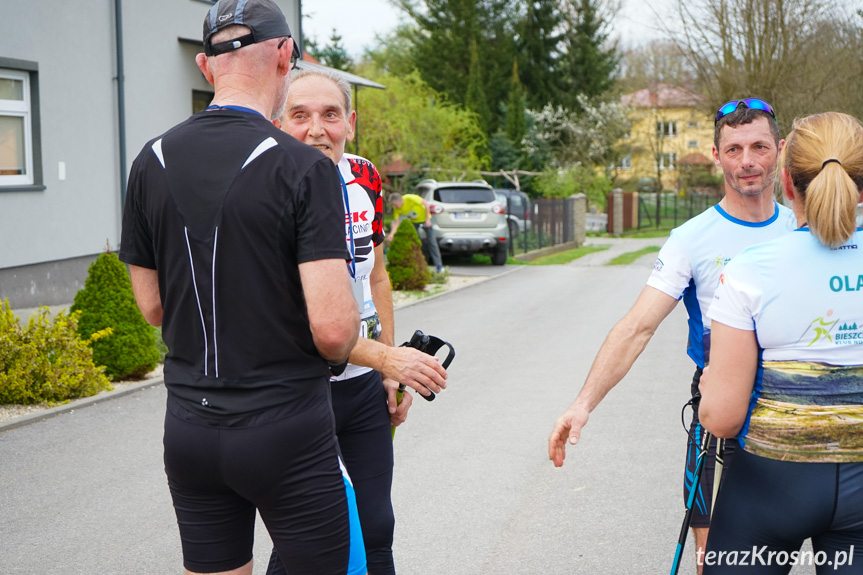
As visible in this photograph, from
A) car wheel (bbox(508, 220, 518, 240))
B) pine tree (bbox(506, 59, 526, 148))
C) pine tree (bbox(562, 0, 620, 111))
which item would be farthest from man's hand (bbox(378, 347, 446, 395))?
pine tree (bbox(562, 0, 620, 111))

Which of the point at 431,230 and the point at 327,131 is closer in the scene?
the point at 327,131

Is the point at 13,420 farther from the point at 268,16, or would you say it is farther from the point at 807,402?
the point at 807,402

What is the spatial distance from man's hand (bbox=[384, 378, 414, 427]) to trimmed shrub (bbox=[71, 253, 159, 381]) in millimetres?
5912

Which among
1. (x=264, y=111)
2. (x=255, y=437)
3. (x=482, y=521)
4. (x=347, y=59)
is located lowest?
(x=482, y=521)

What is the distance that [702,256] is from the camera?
118 inches

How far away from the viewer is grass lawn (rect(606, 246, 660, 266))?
23.7m

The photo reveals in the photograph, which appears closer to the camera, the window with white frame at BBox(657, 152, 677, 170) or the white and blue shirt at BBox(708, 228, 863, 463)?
the white and blue shirt at BBox(708, 228, 863, 463)

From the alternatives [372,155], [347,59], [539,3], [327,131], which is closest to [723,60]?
[372,155]

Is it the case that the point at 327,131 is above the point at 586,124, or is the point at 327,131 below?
below

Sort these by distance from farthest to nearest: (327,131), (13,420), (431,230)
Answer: (431,230)
(13,420)
(327,131)

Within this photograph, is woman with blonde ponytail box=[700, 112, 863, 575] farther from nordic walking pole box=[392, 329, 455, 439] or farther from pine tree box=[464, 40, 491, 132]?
pine tree box=[464, 40, 491, 132]

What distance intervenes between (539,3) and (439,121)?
66.7 ft

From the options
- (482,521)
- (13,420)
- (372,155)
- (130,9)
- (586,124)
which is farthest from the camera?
(586,124)

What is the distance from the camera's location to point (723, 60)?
23062 millimetres
